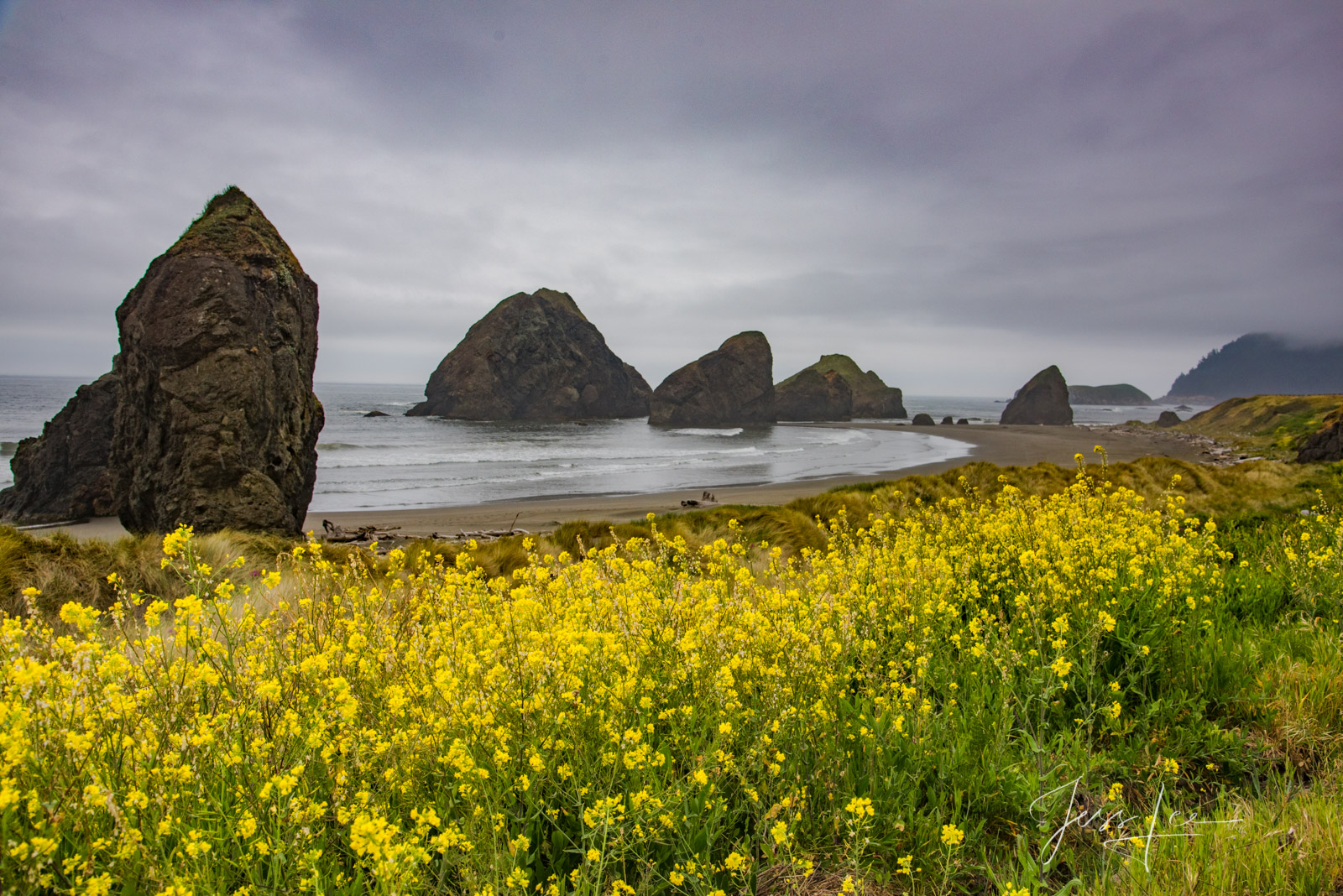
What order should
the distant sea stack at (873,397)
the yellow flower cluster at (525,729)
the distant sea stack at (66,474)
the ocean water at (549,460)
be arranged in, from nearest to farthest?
the yellow flower cluster at (525,729) < the distant sea stack at (66,474) < the ocean water at (549,460) < the distant sea stack at (873,397)

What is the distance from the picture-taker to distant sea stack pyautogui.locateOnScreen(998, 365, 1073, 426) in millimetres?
85562

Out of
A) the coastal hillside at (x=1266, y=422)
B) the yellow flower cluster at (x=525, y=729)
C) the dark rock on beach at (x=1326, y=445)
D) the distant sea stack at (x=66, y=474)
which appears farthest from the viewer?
the coastal hillside at (x=1266, y=422)

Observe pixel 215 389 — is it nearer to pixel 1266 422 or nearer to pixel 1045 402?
pixel 1266 422

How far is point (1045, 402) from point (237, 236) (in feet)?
305

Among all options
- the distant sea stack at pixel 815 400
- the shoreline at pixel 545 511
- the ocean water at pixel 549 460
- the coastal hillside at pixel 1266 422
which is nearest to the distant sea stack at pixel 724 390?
the distant sea stack at pixel 815 400

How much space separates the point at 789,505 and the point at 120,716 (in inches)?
287

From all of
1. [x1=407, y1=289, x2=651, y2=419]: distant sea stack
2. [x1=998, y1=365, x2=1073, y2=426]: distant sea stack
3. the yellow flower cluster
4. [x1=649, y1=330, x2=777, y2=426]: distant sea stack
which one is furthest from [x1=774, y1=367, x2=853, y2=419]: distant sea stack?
the yellow flower cluster

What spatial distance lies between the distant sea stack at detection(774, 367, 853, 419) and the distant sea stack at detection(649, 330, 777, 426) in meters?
2.22

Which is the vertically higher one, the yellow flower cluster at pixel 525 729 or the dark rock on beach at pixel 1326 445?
the dark rock on beach at pixel 1326 445

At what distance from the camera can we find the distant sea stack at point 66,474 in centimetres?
1759

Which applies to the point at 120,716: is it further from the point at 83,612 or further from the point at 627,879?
the point at 627,879

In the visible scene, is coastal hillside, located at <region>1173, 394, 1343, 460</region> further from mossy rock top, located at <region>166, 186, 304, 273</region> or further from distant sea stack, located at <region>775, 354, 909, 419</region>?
distant sea stack, located at <region>775, 354, 909, 419</region>

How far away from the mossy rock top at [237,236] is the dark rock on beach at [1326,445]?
21599mm

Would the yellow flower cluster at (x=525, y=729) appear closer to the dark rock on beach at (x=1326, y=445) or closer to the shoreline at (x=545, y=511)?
the shoreline at (x=545, y=511)
